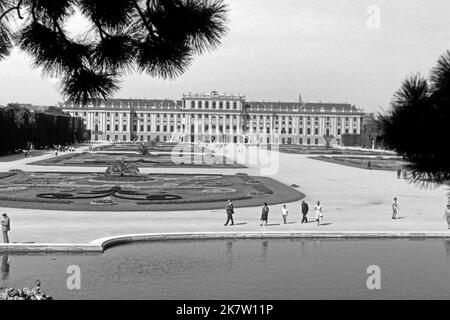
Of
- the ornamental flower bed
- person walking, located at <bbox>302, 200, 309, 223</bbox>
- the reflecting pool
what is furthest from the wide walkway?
the ornamental flower bed

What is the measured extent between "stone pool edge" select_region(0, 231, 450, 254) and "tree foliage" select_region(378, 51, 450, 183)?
12390mm

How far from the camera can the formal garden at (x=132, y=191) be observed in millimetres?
23250

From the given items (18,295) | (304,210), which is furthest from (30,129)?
(18,295)

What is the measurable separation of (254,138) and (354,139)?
20.2 meters

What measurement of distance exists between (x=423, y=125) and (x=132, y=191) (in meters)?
24.8

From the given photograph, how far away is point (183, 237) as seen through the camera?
16812 mm

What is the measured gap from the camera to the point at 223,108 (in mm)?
134875

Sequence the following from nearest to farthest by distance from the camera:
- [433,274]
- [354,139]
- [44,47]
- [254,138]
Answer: [44,47], [433,274], [354,139], [254,138]

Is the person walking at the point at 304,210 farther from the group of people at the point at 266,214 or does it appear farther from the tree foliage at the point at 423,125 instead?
the tree foliage at the point at 423,125

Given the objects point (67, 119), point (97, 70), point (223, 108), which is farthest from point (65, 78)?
point (223, 108)

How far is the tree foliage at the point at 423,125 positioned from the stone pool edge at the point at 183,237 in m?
12.4

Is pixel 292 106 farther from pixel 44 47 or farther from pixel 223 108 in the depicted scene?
pixel 44 47

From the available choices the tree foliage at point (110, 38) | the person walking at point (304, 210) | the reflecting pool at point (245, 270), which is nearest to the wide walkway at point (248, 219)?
the person walking at point (304, 210)

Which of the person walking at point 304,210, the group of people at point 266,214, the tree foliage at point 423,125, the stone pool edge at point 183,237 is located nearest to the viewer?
the tree foliage at point 423,125
